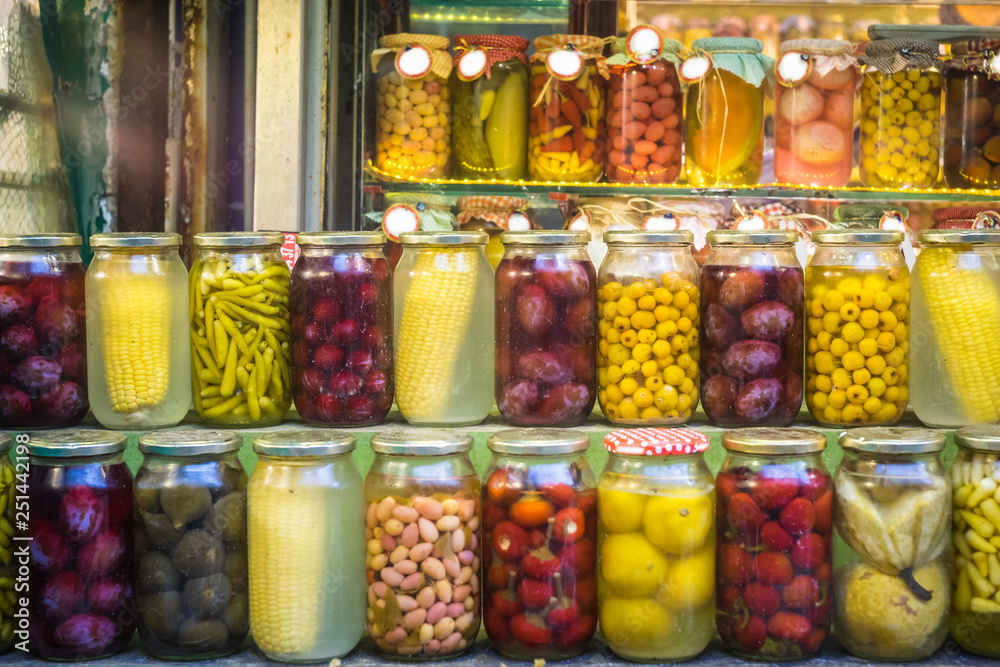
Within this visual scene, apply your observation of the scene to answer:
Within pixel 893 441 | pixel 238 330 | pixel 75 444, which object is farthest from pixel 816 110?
pixel 75 444

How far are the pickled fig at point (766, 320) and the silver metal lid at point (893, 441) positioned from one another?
5.9 inches

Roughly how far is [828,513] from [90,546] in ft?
2.87

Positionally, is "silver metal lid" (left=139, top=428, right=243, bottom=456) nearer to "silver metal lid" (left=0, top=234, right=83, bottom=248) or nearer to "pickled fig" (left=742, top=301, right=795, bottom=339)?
"silver metal lid" (left=0, top=234, right=83, bottom=248)

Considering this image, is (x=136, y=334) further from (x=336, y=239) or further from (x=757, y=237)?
(x=757, y=237)

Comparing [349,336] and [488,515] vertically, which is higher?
[349,336]

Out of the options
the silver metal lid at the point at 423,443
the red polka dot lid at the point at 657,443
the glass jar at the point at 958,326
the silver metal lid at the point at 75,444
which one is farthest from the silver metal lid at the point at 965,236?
the silver metal lid at the point at 75,444

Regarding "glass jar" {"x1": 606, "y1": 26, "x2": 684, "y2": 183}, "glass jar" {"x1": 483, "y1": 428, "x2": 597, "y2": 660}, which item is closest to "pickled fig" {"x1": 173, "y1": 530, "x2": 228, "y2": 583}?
"glass jar" {"x1": 483, "y1": 428, "x2": 597, "y2": 660}

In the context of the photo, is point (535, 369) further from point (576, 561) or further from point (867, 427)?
point (867, 427)

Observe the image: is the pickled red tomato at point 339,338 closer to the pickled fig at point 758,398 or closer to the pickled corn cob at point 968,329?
the pickled fig at point 758,398

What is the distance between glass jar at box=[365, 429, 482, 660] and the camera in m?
1.06

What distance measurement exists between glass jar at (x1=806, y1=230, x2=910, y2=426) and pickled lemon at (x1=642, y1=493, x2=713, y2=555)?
24cm

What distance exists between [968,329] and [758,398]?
0.27 meters

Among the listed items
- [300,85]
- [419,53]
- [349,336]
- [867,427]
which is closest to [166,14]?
[300,85]

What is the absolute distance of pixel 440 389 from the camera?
1.19 metres
